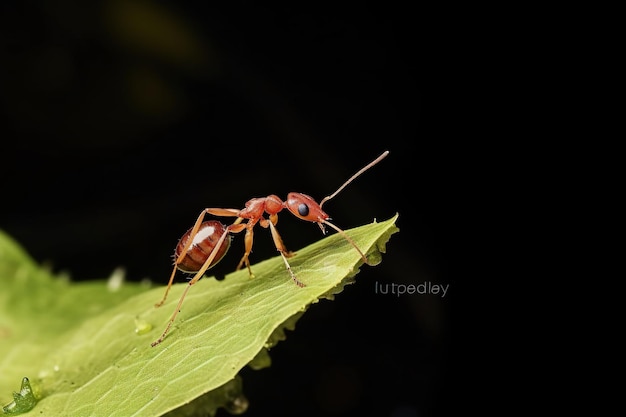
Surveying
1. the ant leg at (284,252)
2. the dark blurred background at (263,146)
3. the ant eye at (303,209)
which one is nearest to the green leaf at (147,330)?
the ant leg at (284,252)

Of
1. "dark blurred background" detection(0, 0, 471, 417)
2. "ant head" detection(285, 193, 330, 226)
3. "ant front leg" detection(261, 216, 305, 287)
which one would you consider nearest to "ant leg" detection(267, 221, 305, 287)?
"ant front leg" detection(261, 216, 305, 287)

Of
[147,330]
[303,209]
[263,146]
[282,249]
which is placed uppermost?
[263,146]

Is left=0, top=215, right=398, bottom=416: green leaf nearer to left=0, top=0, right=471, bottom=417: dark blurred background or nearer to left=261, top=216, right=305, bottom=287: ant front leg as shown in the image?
left=261, top=216, right=305, bottom=287: ant front leg

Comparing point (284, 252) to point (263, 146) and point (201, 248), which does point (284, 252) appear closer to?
point (201, 248)

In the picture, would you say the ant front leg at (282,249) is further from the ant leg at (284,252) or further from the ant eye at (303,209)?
the ant eye at (303,209)

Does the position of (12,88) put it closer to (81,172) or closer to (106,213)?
(81,172)

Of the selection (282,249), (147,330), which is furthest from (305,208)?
(147,330)
